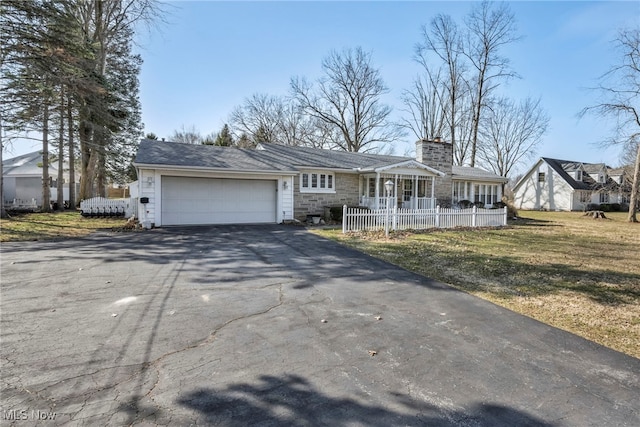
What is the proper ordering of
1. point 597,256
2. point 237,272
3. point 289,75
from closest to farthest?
1. point 237,272
2. point 597,256
3. point 289,75

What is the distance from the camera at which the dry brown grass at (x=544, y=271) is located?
443cm

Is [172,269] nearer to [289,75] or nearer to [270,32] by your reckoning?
[270,32]

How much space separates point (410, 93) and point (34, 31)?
103 ft

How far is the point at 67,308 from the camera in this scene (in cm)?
442

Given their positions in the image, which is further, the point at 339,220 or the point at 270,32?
the point at 339,220

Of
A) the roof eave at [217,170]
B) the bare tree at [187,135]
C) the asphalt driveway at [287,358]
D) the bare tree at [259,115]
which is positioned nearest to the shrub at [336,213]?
the roof eave at [217,170]

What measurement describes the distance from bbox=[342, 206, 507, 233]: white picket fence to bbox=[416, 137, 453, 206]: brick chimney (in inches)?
185

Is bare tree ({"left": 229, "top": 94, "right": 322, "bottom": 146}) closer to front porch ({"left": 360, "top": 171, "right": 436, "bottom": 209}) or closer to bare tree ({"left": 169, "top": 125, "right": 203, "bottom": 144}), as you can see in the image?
bare tree ({"left": 169, "top": 125, "right": 203, "bottom": 144})

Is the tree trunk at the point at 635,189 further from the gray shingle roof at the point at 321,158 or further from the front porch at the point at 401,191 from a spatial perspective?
the gray shingle roof at the point at 321,158

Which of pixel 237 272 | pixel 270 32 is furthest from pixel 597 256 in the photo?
pixel 270 32

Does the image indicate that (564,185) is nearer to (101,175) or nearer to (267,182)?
(267,182)

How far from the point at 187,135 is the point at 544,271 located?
4876 cm

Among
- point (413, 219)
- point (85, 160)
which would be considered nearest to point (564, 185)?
point (413, 219)

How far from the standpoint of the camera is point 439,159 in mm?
19672
